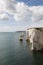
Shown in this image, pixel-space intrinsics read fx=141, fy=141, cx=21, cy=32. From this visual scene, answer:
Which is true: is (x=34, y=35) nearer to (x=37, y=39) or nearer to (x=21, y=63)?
(x=37, y=39)

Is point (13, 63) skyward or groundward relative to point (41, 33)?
groundward

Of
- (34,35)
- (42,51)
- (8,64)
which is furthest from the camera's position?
(34,35)

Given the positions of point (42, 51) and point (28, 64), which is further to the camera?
point (42, 51)

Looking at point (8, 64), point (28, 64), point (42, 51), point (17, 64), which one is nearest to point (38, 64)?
point (28, 64)

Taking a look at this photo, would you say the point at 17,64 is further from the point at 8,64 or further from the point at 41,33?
the point at 41,33

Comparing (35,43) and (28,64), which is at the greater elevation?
(35,43)

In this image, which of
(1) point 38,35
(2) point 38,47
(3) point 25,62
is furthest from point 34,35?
(3) point 25,62

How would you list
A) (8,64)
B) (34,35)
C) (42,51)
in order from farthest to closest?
(34,35) → (42,51) → (8,64)

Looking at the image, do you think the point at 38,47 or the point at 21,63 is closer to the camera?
the point at 21,63

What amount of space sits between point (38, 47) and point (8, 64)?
12807mm

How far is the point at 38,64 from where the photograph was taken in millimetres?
22750

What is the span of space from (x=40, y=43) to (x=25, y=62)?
11786 mm

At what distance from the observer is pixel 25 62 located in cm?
2389

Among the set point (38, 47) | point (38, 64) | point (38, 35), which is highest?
point (38, 35)
